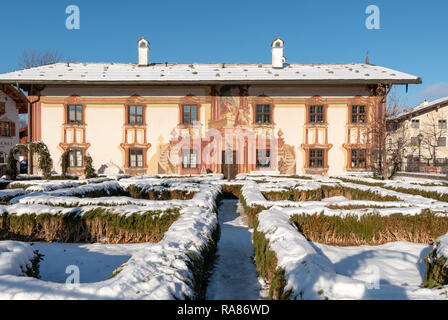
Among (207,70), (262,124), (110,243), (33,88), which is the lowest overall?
(110,243)

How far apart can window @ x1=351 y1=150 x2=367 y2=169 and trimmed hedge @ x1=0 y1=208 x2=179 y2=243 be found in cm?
1707

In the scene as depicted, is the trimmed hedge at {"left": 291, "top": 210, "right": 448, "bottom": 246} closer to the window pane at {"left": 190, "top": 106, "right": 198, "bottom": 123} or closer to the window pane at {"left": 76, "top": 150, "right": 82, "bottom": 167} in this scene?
the window pane at {"left": 190, "top": 106, "right": 198, "bottom": 123}

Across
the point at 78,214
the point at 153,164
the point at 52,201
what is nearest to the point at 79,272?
the point at 78,214

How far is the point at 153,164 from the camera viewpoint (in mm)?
18891

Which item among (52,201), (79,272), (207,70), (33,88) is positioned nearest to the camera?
(79,272)

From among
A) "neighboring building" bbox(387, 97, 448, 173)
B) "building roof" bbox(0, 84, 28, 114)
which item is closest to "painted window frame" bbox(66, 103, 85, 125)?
"building roof" bbox(0, 84, 28, 114)

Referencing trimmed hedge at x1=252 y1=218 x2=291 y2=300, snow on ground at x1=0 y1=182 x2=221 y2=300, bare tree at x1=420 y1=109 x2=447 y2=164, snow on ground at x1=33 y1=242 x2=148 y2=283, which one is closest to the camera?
snow on ground at x1=0 y1=182 x2=221 y2=300

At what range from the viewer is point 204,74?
789 inches

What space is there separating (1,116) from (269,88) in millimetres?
23000

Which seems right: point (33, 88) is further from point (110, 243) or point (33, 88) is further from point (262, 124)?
point (110, 243)

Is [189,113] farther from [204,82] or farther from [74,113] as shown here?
[74,113]

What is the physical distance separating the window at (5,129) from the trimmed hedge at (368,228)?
27073 millimetres

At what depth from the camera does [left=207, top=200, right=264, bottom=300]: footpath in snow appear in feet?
12.1
